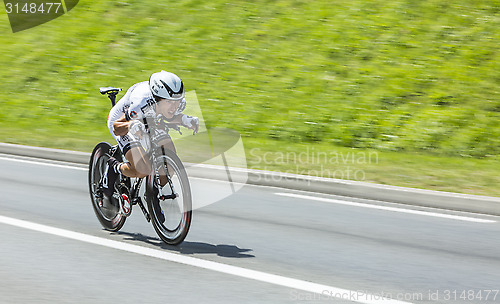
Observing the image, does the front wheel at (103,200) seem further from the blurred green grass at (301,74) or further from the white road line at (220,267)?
the blurred green grass at (301,74)

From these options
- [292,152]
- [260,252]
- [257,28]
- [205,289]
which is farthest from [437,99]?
[205,289]

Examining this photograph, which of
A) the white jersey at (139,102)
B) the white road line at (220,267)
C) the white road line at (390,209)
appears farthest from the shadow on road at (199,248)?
the white road line at (390,209)

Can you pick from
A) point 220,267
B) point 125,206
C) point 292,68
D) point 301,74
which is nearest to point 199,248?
point 220,267

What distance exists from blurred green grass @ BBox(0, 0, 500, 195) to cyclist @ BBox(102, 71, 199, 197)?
16.0 ft

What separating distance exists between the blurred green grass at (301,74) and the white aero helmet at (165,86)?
16.9 ft

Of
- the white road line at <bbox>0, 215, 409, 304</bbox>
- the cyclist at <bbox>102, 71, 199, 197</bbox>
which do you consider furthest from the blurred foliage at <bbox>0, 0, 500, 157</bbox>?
the cyclist at <bbox>102, 71, 199, 197</bbox>

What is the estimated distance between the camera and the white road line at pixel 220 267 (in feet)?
18.3

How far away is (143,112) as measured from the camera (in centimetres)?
668

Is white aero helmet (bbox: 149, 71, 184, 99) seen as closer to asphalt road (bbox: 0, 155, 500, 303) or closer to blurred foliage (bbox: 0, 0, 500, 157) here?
asphalt road (bbox: 0, 155, 500, 303)

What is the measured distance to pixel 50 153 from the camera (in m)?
13.4

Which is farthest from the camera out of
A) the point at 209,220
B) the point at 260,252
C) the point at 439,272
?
the point at 209,220

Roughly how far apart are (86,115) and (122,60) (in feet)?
8.31

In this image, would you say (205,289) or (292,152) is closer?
(205,289)

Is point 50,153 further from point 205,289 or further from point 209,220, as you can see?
point 205,289
